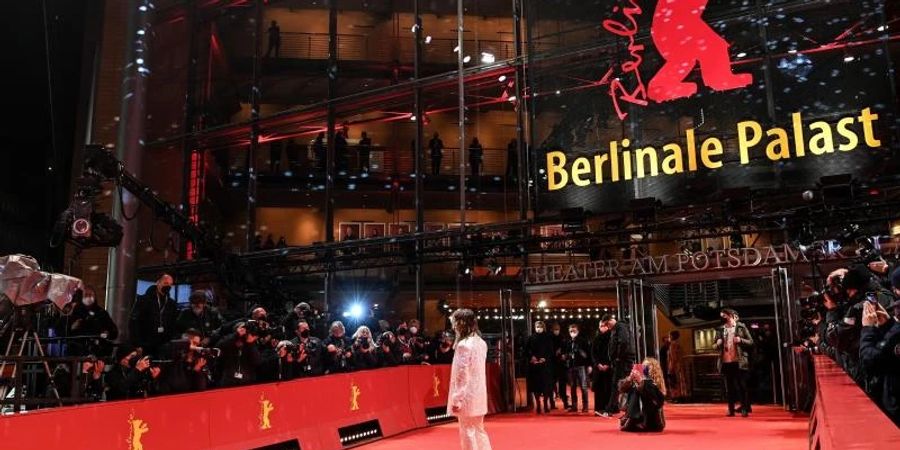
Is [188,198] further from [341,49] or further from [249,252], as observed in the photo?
[341,49]

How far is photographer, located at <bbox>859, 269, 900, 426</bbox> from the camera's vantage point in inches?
153

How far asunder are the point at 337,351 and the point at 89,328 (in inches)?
130

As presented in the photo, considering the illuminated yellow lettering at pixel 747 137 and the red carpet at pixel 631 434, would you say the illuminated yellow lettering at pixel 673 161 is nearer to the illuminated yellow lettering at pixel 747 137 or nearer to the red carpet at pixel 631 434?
the illuminated yellow lettering at pixel 747 137

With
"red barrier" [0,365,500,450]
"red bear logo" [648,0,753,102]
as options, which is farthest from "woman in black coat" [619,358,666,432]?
"red bear logo" [648,0,753,102]

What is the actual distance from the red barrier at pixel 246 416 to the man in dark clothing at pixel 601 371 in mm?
2730

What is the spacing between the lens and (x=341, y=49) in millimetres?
22438

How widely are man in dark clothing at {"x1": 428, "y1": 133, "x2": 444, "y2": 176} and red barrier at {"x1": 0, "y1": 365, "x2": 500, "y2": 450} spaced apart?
1023 cm

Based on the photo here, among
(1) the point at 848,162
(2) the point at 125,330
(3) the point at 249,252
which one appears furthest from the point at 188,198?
(1) the point at 848,162

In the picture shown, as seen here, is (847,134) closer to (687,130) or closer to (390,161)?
(687,130)

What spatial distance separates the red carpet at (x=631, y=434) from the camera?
9.07 m

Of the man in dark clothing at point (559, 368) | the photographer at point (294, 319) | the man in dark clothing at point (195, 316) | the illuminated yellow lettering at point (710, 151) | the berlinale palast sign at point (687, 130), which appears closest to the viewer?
the man in dark clothing at point (195, 316)

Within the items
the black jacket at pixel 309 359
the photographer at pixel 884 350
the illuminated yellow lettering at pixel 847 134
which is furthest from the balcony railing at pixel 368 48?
the photographer at pixel 884 350

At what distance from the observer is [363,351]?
11.6 meters

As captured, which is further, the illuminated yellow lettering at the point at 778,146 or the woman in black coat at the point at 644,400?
the illuminated yellow lettering at the point at 778,146
